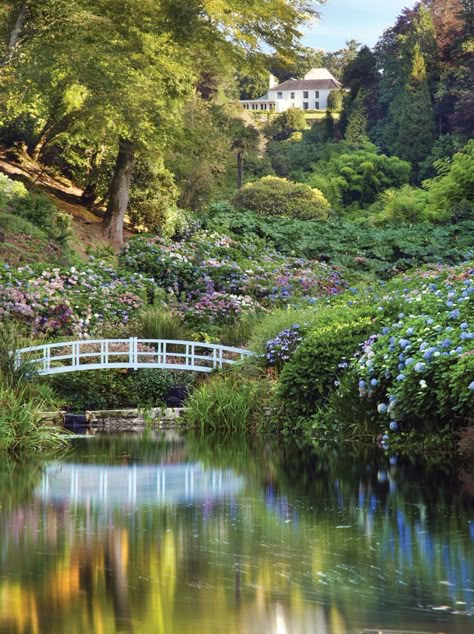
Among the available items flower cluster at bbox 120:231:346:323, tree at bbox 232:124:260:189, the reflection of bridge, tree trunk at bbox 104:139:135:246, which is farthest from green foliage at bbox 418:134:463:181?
the reflection of bridge

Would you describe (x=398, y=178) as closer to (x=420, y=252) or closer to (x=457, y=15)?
(x=457, y=15)

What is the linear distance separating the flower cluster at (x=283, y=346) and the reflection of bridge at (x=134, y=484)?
404 centimetres

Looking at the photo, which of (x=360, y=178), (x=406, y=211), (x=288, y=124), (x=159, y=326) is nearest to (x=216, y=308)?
(x=159, y=326)

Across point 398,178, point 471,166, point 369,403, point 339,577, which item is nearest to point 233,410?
point 369,403

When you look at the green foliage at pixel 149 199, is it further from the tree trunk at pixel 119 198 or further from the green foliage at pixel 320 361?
the green foliage at pixel 320 361

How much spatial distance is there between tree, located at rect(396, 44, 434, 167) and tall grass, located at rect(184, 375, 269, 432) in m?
40.0

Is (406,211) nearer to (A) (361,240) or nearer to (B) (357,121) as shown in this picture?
(A) (361,240)

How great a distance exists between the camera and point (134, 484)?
1152 cm

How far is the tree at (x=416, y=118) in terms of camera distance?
5512 cm

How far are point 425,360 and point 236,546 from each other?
530 cm

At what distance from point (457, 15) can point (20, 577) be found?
50773 millimetres

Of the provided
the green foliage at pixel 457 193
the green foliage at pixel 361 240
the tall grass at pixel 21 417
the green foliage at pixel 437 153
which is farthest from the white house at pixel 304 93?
the tall grass at pixel 21 417

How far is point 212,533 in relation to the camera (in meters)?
8.83

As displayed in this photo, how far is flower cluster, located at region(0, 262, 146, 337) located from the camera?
69.4ft
